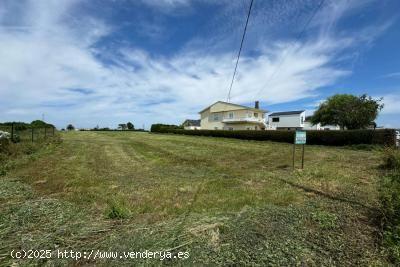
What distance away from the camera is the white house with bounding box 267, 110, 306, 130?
48.5m

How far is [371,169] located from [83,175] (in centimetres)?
998

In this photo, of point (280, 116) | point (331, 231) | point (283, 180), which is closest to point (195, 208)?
point (331, 231)

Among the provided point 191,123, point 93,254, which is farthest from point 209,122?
point 93,254

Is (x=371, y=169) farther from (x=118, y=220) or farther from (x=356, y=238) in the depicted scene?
(x=118, y=220)

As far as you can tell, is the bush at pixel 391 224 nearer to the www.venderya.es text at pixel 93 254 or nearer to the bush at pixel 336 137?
the www.venderya.es text at pixel 93 254

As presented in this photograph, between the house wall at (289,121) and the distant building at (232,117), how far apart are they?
20.6ft

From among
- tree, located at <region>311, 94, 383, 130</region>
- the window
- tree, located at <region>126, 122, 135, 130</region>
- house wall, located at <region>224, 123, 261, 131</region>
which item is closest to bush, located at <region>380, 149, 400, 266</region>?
tree, located at <region>311, 94, 383, 130</region>

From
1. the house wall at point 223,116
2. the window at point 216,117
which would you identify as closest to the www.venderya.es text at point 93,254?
the house wall at point 223,116

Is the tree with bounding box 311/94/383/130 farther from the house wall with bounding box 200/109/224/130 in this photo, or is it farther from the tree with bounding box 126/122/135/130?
the tree with bounding box 126/122/135/130

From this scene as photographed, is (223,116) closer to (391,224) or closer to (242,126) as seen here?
(242,126)

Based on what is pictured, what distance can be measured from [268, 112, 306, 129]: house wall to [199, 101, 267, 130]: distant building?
6.28 m

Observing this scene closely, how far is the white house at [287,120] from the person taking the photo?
159ft

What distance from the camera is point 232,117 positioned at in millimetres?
44875

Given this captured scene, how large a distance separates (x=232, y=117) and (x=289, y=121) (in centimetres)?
1405
